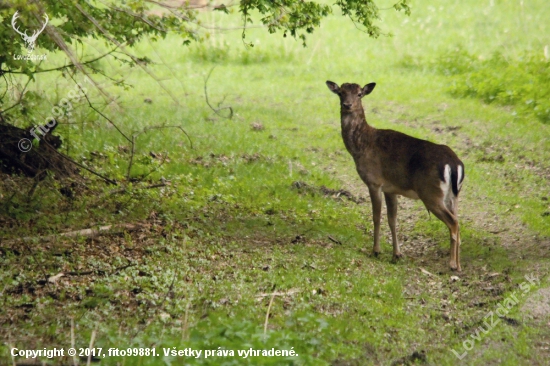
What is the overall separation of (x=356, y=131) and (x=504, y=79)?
7.52m

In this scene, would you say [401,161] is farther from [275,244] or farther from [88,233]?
[88,233]

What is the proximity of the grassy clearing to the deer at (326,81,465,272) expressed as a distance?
496mm

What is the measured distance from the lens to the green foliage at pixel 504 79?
14.0 m

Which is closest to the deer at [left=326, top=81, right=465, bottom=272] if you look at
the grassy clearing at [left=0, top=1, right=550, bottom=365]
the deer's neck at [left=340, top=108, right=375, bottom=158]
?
the deer's neck at [left=340, top=108, right=375, bottom=158]

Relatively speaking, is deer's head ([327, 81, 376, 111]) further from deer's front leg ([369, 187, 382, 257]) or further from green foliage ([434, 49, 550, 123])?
green foliage ([434, 49, 550, 123])

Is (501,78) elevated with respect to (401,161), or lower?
lower

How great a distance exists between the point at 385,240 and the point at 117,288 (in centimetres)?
380

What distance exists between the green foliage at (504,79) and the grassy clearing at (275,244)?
0.35 meters

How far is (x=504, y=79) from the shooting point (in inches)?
606

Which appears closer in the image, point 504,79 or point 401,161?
point 401,161

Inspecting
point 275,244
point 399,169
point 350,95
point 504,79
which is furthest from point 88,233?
point 504,79

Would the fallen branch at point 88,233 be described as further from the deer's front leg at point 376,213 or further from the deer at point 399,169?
the deer at point 399,169

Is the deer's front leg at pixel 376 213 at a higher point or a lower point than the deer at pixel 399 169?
lower

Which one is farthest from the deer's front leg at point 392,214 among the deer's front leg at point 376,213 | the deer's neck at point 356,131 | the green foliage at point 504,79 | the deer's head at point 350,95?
the green foliage at point 504,79
